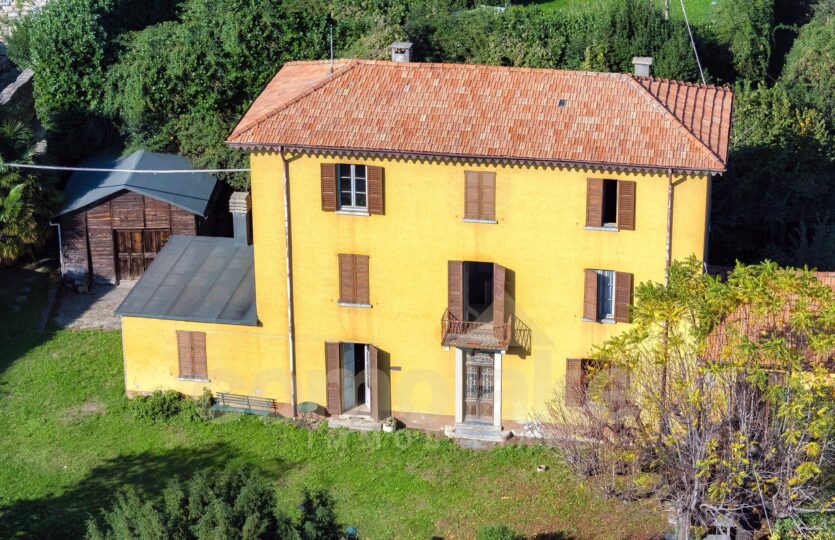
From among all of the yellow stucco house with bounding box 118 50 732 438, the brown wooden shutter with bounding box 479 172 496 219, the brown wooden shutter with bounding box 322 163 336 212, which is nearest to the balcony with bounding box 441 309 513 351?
the yellow stucco house with bounding box 118 50 732 438

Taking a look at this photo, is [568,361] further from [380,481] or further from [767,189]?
[767,189]

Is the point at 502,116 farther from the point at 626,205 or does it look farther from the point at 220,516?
the point at 220,516

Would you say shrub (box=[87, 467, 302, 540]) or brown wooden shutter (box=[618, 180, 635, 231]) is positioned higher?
brown wooden shutter (box=[618, 180, 635, 231])

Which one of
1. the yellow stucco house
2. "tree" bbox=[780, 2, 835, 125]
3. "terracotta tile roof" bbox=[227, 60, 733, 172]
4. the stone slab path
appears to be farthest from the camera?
"tree" bbox=[780, 2, 835, 125]

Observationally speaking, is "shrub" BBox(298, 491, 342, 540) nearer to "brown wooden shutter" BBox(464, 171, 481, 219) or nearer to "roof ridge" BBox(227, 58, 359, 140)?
"brown wooden shutter" BBox(464, 171, 481, 219)

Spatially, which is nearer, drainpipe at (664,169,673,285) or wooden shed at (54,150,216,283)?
drainpipe at (664,169,673,285)

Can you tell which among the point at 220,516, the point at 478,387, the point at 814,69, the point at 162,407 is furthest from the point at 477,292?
the point at 814,69

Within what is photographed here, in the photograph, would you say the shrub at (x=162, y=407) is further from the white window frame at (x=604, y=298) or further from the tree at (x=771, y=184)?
the tree at (x=771, y=184)

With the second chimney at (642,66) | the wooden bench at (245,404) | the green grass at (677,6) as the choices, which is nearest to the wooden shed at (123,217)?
the wooden bench at (245,404)
